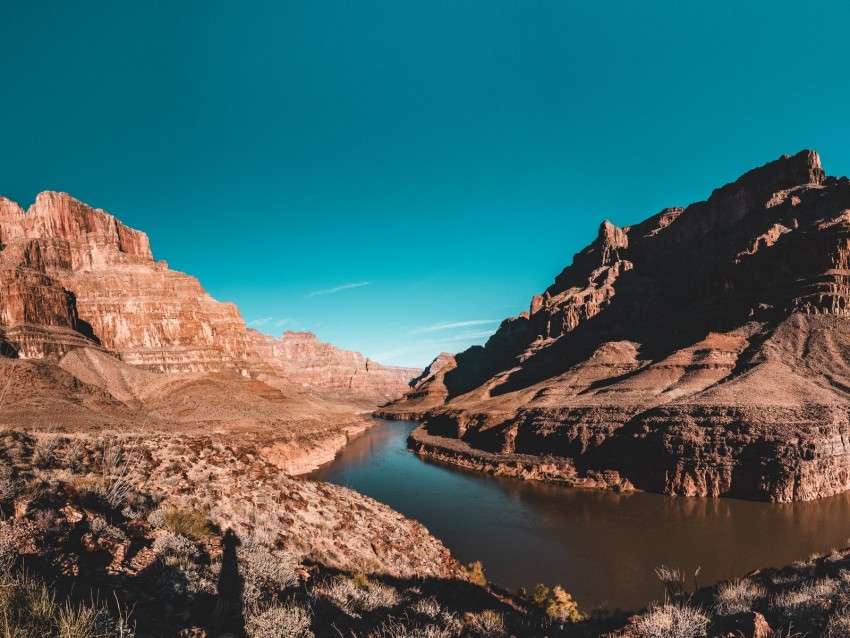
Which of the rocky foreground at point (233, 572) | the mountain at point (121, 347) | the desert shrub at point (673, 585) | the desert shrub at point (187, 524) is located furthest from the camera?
the mountain at point (121, 347)

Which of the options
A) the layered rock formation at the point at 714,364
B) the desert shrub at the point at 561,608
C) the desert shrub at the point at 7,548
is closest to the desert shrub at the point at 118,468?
the desert shrub at the point at 7,548

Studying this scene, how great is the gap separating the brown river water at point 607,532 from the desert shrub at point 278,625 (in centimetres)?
1656

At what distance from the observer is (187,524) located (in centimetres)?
928

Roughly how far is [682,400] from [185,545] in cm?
4811

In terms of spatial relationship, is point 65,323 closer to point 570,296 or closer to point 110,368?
point 110,368

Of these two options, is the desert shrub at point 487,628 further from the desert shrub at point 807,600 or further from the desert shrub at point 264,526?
the desert shrub at point 264,526

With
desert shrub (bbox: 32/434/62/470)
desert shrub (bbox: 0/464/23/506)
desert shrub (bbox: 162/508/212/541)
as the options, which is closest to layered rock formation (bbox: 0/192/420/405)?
desert shrub (bbox: 32/434/62/470)

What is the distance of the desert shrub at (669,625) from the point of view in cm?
654

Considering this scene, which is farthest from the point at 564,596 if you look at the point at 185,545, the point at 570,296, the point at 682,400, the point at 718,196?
the point at 718,196

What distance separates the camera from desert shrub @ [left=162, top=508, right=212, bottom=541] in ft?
28.9

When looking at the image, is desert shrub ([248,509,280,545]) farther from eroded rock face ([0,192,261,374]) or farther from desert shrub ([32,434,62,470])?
eroded rock face ([0,192,261,374])

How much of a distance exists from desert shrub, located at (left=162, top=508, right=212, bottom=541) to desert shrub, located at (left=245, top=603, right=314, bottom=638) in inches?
→ 147

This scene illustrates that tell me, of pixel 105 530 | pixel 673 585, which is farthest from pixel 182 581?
pixel 673 585

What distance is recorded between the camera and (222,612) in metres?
6.06
